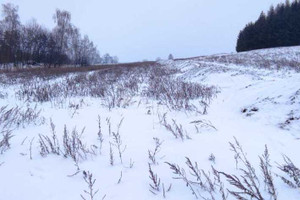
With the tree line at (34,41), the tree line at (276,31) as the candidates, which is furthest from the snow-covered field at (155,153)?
the tree line at (276,31)

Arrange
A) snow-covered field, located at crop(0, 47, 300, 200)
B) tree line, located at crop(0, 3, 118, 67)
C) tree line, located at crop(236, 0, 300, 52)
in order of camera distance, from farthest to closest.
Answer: tree line, located at crop(236, 0, 300, 52), tree line, located at crop(0, 3, 118, 67), snow-covered field, located at crop(0, 47, 300, 200)

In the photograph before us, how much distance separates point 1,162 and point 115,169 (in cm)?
118

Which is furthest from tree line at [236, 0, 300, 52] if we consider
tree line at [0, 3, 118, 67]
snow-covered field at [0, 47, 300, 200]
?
snow-covered field at [0, 47, 300, 200]

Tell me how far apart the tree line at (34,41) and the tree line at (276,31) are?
33201 millimetres

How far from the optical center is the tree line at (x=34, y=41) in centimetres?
3124

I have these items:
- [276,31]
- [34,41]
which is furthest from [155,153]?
[276,31]

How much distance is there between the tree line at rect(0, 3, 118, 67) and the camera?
102ft

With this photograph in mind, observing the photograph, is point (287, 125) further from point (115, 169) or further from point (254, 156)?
point (115, 169)

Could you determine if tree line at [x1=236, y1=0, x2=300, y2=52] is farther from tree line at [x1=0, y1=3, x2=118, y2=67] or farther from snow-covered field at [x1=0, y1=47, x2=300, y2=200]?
snow-covered field at [x1=0, y1=47, x2=300, y2=200]

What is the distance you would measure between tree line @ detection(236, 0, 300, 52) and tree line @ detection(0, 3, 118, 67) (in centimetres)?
3320

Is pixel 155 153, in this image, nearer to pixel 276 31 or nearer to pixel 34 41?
pixel 34 41

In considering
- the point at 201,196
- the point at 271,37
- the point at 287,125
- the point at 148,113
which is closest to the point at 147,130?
the point at 148,113

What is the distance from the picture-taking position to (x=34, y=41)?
34.2m

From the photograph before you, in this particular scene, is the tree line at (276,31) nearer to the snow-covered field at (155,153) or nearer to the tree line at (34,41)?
the tree line at (34,41)
